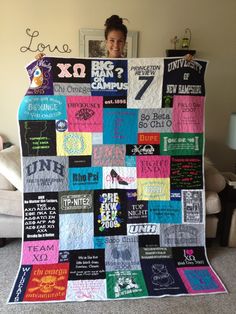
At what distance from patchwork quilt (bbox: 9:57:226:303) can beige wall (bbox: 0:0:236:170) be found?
1275mm

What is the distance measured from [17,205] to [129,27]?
209 centimetres

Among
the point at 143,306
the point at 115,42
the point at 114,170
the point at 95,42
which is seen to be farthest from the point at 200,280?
the point at 95,42

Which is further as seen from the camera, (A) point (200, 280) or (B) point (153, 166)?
(B) point (153, 166)

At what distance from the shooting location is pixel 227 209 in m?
2.03

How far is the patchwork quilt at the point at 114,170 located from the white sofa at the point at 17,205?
0.40 feet

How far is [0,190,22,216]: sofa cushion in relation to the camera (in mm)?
1933

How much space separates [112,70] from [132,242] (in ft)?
3.80

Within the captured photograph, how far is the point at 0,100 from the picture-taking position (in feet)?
9.87

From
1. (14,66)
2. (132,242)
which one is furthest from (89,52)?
(132,242)

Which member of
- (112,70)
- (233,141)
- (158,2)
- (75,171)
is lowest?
(75,171)

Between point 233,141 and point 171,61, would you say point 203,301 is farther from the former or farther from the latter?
point 171,61

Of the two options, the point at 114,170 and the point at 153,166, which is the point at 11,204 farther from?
the point at 153,166

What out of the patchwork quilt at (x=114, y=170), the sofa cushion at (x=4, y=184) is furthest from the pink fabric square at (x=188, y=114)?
the sofa cushion at (x=4, y=184)

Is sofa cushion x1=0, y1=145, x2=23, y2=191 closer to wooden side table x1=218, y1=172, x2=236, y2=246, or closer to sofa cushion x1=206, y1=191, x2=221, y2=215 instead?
sofa cushion x1=206, y1=191, x2=221, y2=215
